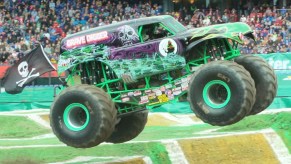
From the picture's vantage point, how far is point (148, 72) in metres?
13.1

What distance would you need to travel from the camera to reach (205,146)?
18047mm

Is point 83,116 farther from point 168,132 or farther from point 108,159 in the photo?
point 168,132

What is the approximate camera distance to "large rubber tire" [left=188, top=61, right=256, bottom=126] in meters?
12.0

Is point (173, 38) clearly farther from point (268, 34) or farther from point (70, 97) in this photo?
point (268, 34)

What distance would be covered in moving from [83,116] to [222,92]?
291 cm

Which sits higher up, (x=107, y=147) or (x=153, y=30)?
(x=153, y=30)

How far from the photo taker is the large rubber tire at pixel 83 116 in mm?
12797

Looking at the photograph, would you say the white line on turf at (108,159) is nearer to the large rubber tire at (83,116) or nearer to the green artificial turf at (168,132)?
the green artificial turf at (168,132)

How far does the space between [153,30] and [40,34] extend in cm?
2012

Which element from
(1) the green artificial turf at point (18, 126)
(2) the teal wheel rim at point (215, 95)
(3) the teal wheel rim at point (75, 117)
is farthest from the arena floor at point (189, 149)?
(2) the teal wheel rim at point (215, 95)

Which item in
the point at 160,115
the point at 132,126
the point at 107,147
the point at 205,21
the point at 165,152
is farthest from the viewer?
the point at 205,21

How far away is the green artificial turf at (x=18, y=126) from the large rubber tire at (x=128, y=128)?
8676 millimetres

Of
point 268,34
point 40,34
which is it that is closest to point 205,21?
point 268,34

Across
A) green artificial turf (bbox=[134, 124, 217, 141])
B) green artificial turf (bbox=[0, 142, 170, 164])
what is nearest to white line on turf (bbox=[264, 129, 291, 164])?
green artificial turf (bbox=[134, 124, 217, 141])
